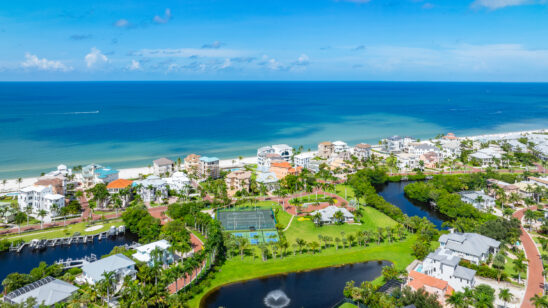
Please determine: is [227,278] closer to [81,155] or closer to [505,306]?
[505,306]

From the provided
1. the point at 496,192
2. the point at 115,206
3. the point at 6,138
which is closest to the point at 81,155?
the point at 6,138

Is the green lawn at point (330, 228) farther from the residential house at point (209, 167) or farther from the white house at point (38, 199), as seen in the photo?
the white house at point (38, 199)

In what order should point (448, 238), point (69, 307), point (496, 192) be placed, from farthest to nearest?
point (496, 192)
point (448, 238)
point (69, 307)

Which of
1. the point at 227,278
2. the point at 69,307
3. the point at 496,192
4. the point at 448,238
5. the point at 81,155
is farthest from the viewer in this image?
the point at 81,155

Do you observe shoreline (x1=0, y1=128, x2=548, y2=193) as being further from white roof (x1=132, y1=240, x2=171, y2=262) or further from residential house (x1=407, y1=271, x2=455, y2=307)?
residential house (x1=407, y1=271, x2=455, y2=307)

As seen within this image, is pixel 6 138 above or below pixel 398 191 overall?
above

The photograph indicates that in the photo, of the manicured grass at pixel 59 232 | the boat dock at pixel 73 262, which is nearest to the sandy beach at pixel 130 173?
the manicured grass at pixel 59 232
